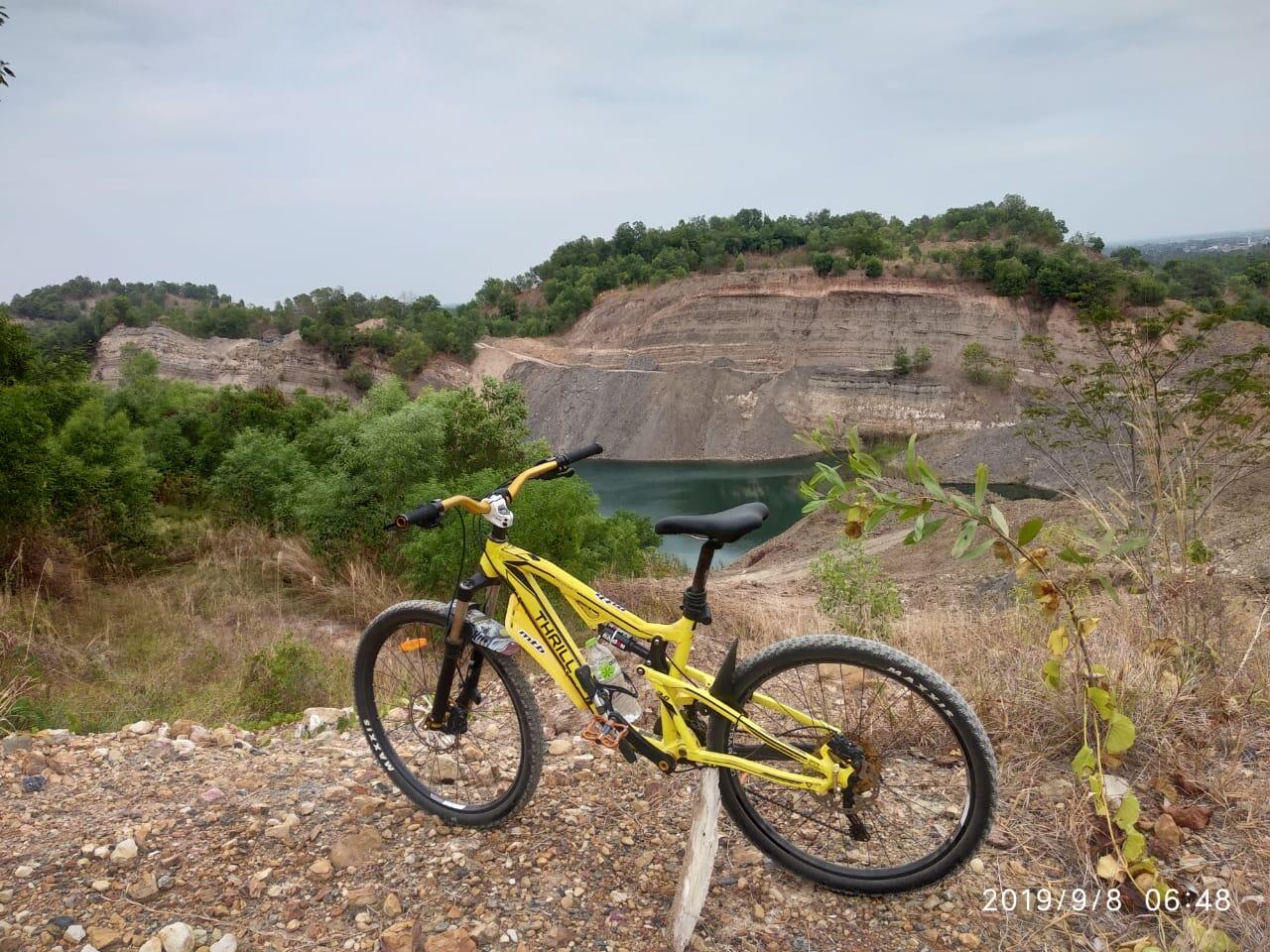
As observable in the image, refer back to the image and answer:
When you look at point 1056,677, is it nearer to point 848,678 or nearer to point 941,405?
point 848,678

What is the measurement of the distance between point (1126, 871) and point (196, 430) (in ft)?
53.0

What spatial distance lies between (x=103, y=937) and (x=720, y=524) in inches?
79.0

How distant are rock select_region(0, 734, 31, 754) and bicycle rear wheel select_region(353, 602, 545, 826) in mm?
1671

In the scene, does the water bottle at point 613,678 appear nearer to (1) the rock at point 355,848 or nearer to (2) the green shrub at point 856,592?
(1) the rock at point 355,848

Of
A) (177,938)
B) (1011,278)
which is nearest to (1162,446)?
(177,938)

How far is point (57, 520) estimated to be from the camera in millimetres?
9164

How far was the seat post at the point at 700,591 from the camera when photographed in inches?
83.5

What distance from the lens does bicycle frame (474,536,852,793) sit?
7.10ft

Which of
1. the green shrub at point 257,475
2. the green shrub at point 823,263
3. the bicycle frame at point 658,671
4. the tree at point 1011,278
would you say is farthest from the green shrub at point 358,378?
the bicycle frame at point 658,671

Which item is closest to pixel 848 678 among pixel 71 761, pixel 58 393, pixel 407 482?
pixel 71 761

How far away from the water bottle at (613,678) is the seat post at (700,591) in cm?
32

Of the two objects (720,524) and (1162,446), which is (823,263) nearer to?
(1162,446)

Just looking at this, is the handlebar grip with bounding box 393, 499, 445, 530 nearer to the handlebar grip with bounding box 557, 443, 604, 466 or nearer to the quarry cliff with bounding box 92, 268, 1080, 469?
the handlebar grip with bounding box 557, 443, 604, 466

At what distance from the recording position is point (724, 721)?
222 cm
